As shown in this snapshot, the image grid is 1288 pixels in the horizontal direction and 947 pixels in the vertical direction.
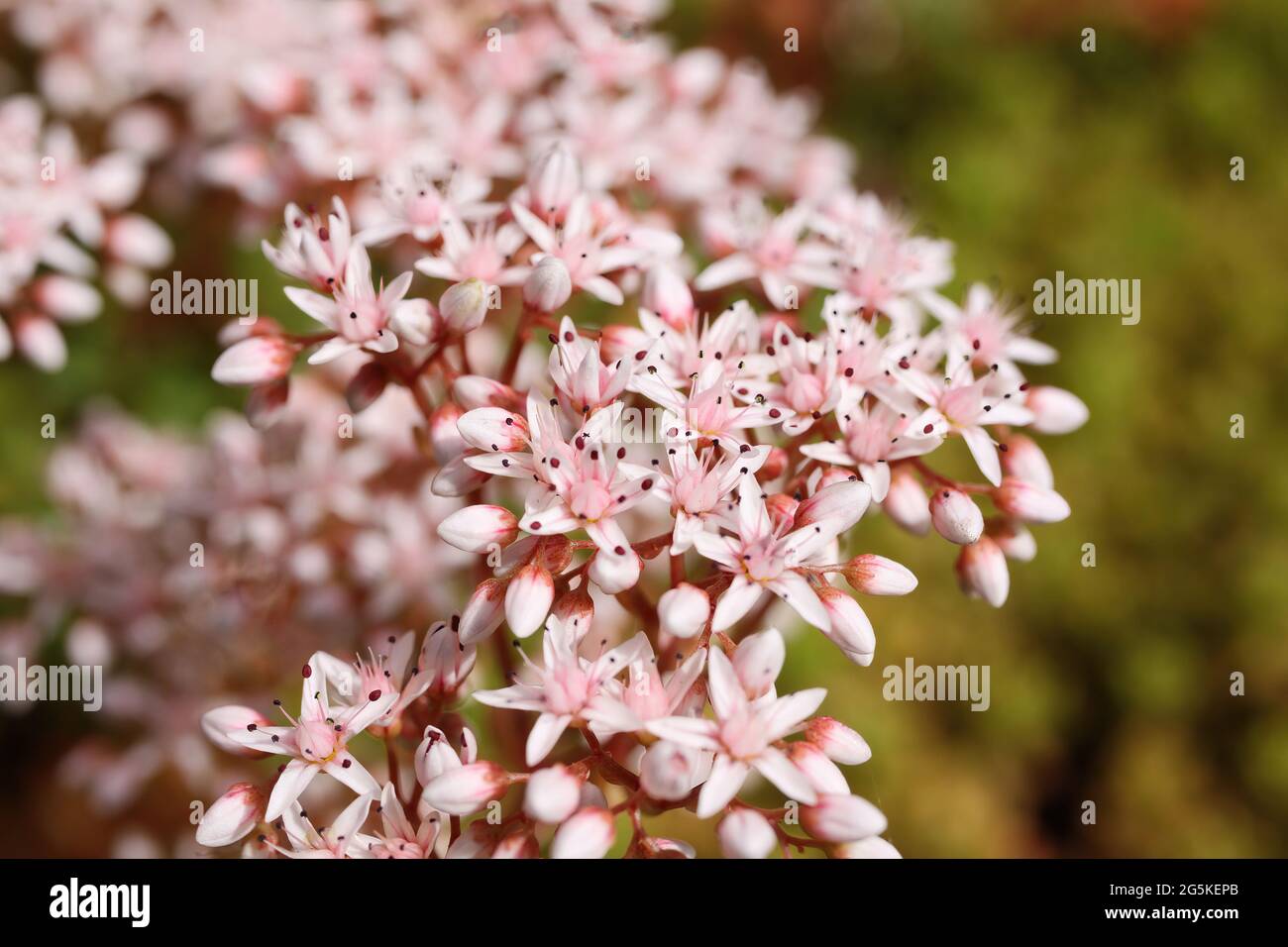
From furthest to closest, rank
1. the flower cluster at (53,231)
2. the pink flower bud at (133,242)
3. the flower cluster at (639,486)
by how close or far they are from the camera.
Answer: the pink flower bud at (133,242) → the flower cluster at (53,231) → the flower cluster at (639,486)

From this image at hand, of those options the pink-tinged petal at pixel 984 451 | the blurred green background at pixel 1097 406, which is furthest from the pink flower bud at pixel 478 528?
the blurred green background at pixel 1097 406

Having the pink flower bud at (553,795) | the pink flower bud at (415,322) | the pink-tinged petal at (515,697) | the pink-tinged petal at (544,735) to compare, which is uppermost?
the pink flower bud at (415,322)

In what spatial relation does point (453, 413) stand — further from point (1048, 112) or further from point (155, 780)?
point (1048, 112)

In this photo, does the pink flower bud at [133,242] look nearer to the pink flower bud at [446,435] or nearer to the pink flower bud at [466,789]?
the pink flower bud at [446,435]

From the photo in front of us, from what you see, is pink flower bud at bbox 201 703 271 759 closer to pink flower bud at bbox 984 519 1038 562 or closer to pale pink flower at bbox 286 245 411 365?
pale pink flower at bbox 286 245 411 365

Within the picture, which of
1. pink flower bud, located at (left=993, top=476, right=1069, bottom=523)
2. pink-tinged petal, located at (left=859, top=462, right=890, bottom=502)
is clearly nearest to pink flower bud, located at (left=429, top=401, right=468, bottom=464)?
pink-tinged petal, located at (left=859, top=462, right=890, bottom=502)

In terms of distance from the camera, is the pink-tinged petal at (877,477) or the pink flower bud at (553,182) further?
the pink flower bud at (553,182)
